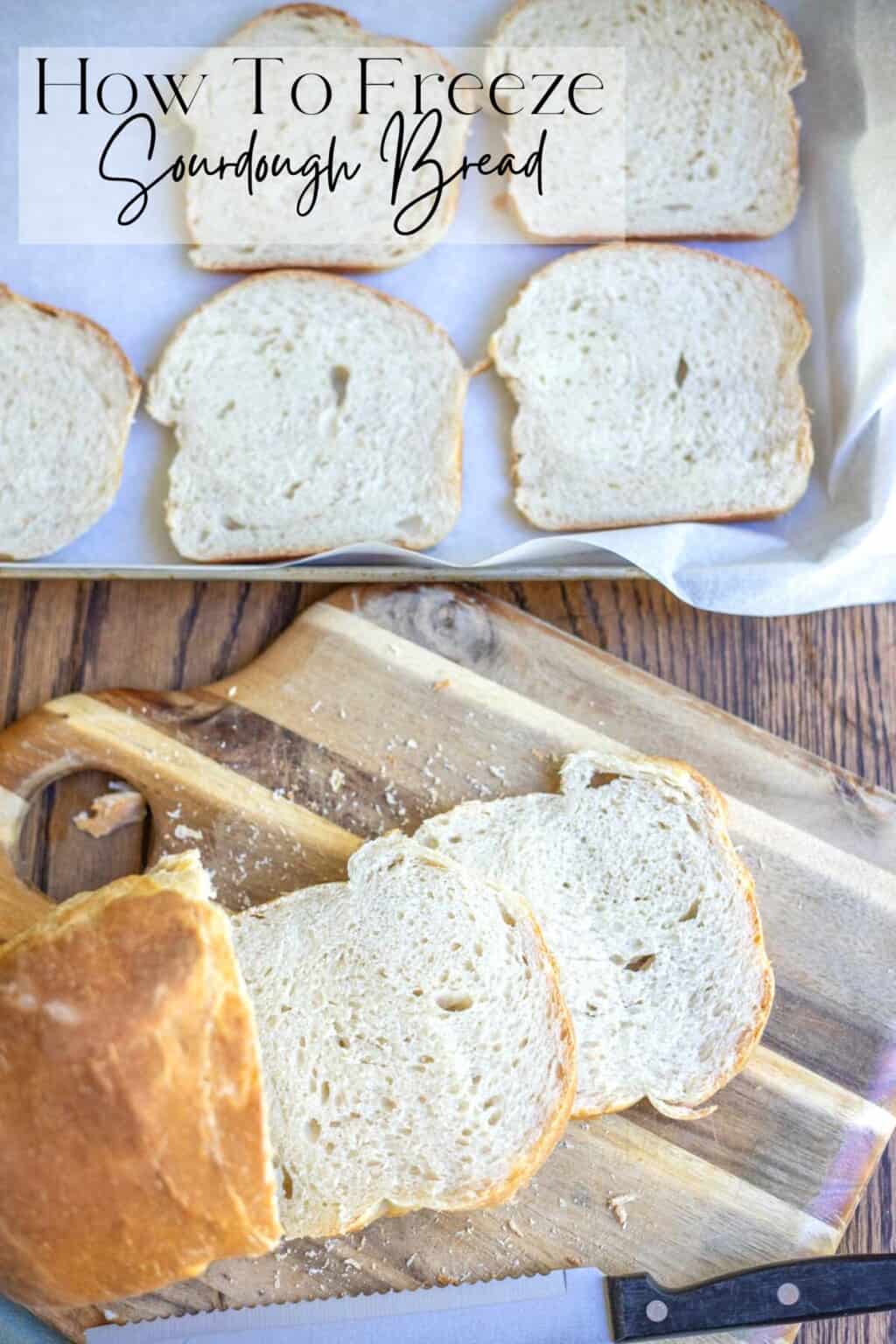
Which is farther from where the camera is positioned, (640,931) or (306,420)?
(306,420)

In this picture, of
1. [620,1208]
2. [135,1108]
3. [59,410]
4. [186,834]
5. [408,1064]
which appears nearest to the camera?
[135,1108]

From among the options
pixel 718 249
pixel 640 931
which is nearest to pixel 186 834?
pixel 640 931

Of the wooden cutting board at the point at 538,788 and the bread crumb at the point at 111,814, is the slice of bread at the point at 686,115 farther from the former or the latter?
the bread crumb at the point at 111,814

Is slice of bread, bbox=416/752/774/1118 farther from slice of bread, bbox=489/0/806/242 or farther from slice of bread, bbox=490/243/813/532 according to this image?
slice of bread, bbox=489/0/806/242

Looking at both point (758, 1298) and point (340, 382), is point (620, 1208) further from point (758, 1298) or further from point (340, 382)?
point (340, 382)

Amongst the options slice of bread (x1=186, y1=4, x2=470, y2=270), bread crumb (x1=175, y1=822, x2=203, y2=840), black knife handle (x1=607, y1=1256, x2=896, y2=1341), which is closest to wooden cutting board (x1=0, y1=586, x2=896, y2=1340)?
bread crumb (x1=175, y1=822, x2=203, y2=840)

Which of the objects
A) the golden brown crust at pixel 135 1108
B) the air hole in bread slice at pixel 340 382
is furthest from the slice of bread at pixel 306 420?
the golden brown crust at pixel 135 1108
